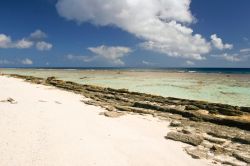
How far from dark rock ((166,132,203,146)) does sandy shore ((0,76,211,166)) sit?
0.25 meters

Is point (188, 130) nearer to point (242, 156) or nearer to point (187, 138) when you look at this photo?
point (187, 138)

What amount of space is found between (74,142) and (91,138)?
70 centimetres

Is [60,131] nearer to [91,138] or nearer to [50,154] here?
[91,138]

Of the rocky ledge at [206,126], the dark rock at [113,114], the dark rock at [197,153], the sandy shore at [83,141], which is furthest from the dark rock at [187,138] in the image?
the dark rock at [113,114]

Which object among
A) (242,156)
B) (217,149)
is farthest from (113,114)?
(242,156)

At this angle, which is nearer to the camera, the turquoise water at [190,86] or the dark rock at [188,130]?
the dark rock at [188,130]

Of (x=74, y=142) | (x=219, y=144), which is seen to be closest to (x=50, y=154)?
(x=74, y=142)

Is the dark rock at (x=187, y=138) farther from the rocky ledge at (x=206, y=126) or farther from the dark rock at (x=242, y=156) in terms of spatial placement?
the dark rock at (x=242, y=156)

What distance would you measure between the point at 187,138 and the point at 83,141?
352 cm

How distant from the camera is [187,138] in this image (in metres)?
8.98

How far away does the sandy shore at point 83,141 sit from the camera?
7250 mm

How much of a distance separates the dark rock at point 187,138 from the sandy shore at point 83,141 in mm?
253

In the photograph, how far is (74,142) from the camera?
27.7 feet

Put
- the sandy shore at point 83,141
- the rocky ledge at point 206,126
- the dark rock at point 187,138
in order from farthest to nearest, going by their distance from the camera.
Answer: the dark rock at point 187,138
the rocky ledge at point 206,126
the sandy shore at point 83,141
